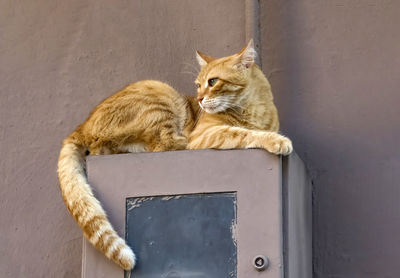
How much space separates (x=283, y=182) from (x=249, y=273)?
15.2 inches

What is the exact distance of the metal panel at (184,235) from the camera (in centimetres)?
309

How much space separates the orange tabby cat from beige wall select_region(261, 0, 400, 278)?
28 centimetres

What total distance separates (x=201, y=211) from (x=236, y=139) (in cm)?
39

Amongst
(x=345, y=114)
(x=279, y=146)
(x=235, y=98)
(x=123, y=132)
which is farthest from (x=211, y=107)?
(x=345, y=114)

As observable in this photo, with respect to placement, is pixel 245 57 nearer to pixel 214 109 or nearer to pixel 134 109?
pixel 214 109

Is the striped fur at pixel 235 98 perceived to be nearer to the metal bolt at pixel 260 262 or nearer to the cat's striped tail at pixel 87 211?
the cat's striped tail at pixel 87 211

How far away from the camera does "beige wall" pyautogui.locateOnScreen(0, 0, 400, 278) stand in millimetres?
3803

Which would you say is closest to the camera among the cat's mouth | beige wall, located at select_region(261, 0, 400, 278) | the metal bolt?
the metal bolt

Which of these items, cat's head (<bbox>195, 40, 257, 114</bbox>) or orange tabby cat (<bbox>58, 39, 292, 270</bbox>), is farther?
cat's head (<bbox>195, 40, 257, 114</bbox>)

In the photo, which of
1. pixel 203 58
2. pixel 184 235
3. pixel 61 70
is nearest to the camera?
pixel 184 235

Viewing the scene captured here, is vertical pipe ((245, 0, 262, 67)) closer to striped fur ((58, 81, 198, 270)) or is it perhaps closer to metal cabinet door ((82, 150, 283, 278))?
striped fur ((58, 81, 198, 270))

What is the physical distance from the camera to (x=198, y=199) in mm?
3174

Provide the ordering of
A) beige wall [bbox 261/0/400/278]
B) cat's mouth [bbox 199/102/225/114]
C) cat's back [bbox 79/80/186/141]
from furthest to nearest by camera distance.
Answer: beige wall [bbox 261/0/400/278]
cat's mouth [bbox 199/102/225/114]
cat's back [bbox 79/80/186/141]

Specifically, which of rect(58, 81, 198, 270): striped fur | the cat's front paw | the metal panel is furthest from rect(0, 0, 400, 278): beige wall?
the metal panel
